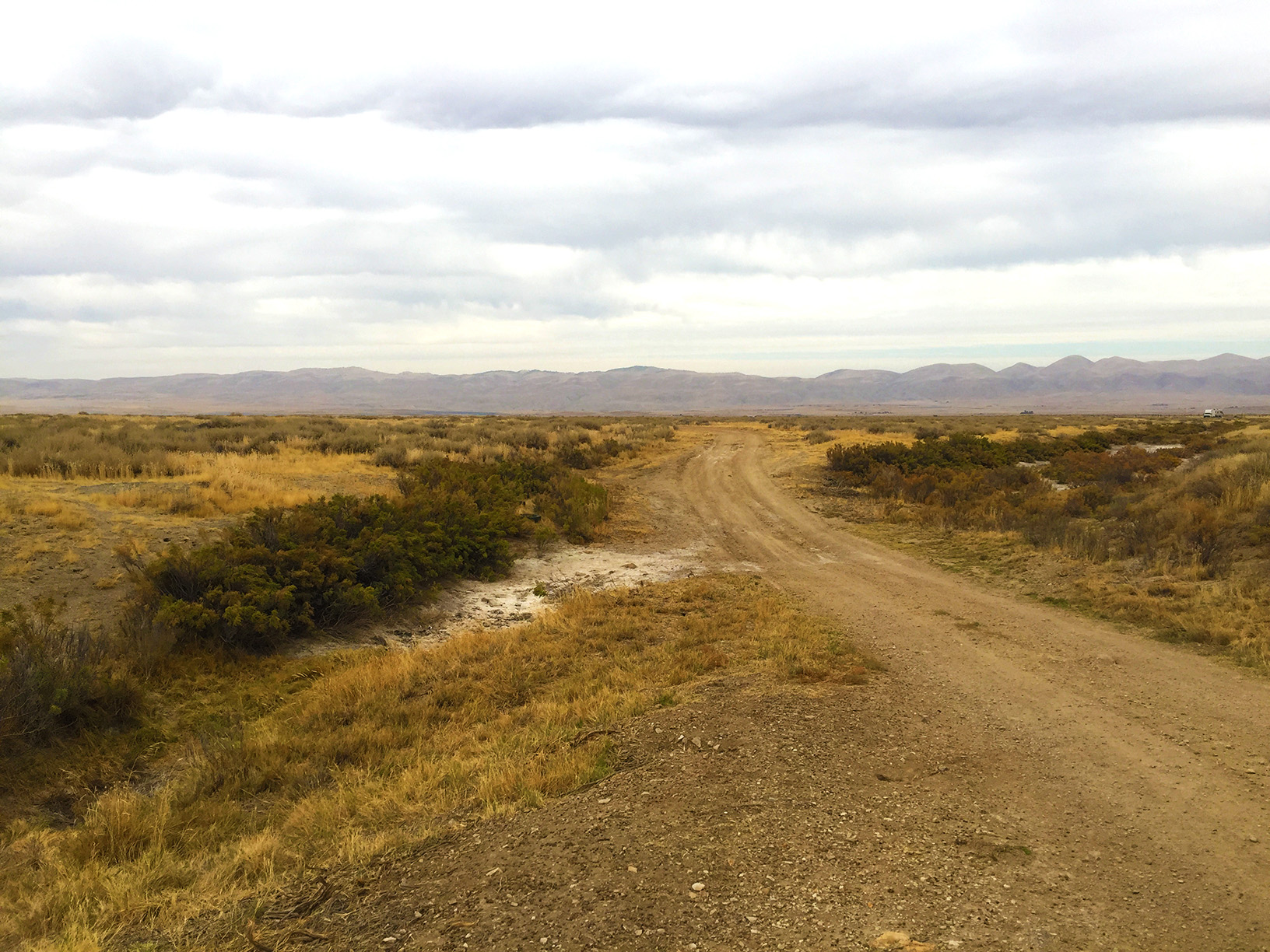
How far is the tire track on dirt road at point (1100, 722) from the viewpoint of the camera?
4.42 metres

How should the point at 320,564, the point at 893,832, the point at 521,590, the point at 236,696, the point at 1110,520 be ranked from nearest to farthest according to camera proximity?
the point at 893,832, the point at 236,696, the point at 320,564, the point at 521,590, the point at 1110,520

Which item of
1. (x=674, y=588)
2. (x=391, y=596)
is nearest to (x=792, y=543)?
(x=674, y=588)

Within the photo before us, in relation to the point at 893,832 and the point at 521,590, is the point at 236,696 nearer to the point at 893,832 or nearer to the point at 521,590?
the point at 521,590

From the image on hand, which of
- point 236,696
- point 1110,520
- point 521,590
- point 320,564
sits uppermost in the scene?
point 320,564

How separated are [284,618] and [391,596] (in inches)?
74.4

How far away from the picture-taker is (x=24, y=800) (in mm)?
5918

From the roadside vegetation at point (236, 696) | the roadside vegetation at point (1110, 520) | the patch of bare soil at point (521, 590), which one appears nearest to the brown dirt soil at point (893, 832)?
the roadside vegetation at point (236, 696)

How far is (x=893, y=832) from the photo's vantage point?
4719mm

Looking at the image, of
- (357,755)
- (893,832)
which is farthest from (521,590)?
(893,832)

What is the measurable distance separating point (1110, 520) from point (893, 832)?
1416cm

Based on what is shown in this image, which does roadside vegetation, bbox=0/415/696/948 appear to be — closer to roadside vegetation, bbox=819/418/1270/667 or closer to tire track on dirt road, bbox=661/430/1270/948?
tire track on dirt road, bbox=661/430/1270/948

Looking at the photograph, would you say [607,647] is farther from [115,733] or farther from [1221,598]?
[1221,598]

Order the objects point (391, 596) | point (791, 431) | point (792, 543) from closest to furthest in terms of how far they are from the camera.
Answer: point (391, 596) < point (792, 543) < point (791, 431)

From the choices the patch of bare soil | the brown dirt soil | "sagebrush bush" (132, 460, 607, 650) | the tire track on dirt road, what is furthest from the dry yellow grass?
the tire track on dirt road
